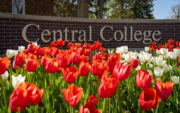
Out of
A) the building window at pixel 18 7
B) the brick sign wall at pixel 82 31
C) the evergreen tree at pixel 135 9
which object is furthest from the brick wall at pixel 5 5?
the evergreen tree at pixel 135 9

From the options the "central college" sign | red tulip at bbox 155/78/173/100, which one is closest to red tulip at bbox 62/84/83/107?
red tulip at bbox 155/78/173/100

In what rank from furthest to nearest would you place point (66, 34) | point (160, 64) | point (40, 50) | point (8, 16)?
point (66, 34) → point (8, 16) → point (40, 50) → point (160, 64)

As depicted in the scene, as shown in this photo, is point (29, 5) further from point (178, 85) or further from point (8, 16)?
point (178, 85)

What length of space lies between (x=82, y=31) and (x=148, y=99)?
25.3ft

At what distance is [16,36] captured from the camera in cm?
733

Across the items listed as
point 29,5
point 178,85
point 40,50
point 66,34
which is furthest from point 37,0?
point 178,85

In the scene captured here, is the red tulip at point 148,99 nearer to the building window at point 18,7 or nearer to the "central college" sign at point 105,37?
the "central college" sign at point 105,37

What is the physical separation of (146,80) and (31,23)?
6.90m

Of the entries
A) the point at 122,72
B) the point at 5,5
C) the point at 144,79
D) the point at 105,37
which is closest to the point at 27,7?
the point at 5,5

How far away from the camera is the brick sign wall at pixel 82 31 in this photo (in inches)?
283

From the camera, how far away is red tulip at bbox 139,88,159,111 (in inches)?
44.9

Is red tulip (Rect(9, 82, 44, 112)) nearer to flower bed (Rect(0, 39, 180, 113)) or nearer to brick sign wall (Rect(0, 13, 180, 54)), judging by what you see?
flower bed (Rect(0, 39, 180, 113))

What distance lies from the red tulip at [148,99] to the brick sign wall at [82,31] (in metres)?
6.42

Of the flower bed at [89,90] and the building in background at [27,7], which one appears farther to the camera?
the building in background at [27,7]
